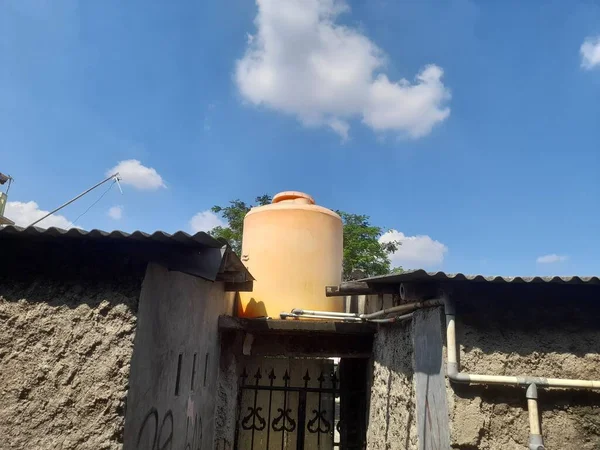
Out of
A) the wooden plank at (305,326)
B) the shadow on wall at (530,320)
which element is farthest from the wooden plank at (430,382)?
the wooden plank at (305,326)

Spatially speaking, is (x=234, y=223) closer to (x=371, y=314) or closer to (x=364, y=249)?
(x=364, y=249)

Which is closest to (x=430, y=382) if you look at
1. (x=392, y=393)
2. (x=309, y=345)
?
(x=392, y=393)

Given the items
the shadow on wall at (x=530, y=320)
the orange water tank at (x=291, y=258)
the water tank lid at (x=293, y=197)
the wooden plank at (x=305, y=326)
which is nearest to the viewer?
the shadow on wall at (x=530, y=320)

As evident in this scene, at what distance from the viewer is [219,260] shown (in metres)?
3.75

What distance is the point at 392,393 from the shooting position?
539 centimetres

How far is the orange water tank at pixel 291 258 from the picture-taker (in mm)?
7469

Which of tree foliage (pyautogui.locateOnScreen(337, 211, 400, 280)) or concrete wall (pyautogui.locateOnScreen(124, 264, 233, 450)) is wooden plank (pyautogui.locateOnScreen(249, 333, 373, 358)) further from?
tree foliage (pyautogui.locateOnScreen(337, 211, 400, 280))

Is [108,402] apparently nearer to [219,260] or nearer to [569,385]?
[219,260]

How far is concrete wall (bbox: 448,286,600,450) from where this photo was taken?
3.43 metres

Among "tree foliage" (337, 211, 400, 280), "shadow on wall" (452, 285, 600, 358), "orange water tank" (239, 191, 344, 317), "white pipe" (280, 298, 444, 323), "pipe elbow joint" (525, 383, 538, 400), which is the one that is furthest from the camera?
"tree foliage" (337, 211, 400, 280)

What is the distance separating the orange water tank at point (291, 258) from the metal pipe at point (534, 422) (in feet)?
14.2

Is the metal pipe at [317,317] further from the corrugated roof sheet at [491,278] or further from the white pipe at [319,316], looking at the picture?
the corrugated roof sheet at [491,278]

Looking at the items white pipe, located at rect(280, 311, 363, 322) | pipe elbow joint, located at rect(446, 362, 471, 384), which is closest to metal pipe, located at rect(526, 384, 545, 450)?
pipe elbow joint, located at rect(446, 362, 471, 384)

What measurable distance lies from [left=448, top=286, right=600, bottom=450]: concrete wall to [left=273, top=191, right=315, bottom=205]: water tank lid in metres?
5.06
